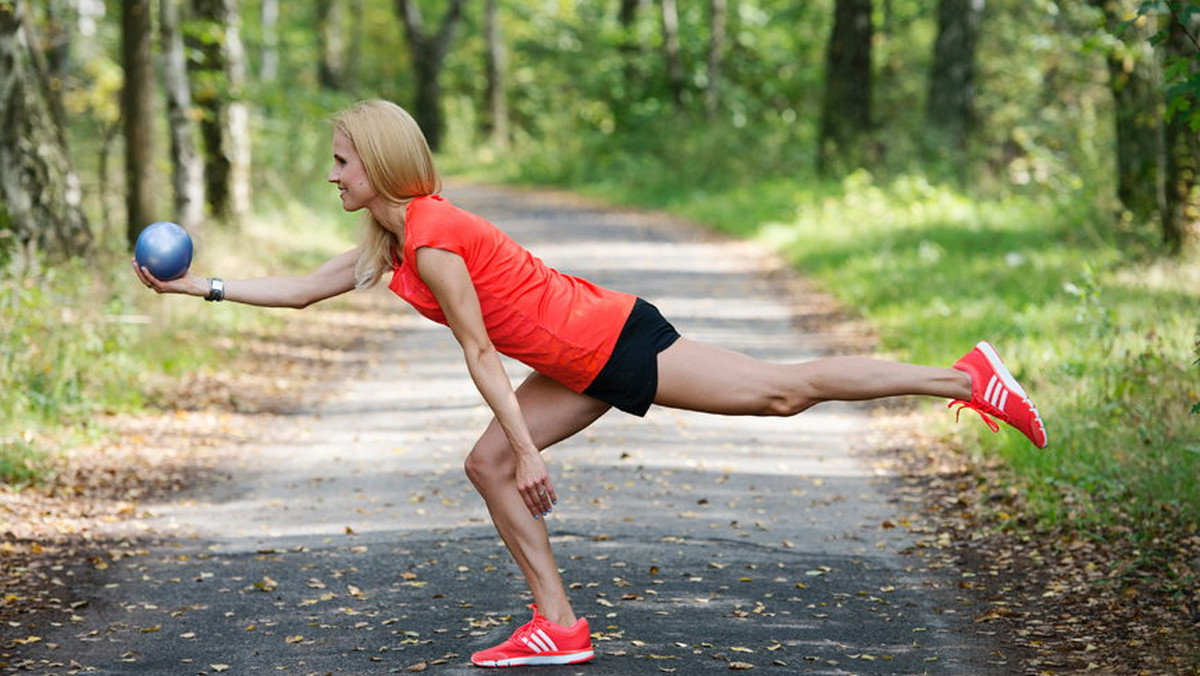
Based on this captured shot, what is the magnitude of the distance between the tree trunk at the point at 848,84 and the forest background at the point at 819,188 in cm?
4

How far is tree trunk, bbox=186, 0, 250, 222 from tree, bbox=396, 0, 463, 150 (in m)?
27.8

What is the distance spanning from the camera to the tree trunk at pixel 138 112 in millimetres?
14523

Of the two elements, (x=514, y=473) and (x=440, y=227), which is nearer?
(x=440, y=227)

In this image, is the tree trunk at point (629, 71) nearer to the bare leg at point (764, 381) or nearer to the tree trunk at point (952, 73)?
the tree trunk at point (952, 73)

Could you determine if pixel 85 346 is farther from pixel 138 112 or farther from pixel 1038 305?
pixel 1038 305

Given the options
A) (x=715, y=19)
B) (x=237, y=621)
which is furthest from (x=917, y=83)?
(x=237, y=621)

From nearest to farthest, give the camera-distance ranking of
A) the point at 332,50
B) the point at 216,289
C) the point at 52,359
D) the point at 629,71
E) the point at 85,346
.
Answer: the point at 216,289 < the point at 52,359 < the point at 85,346 < the point at 629,71 < the point at 332,50

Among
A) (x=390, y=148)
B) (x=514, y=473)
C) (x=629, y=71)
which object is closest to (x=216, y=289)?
(x=390, y=148)

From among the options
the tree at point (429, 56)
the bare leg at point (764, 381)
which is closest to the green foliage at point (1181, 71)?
the bare leg at point (764, 381)

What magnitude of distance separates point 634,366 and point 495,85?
1712 inches

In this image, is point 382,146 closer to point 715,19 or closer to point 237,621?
point 237,621

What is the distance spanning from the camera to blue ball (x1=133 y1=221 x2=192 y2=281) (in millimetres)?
5332

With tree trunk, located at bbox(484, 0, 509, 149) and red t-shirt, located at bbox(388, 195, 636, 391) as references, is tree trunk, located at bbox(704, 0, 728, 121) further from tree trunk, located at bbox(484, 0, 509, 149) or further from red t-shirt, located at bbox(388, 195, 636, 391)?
red t-shirt, located at bbox(388, 195, 636, 391)

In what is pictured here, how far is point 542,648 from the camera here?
5223 mm
